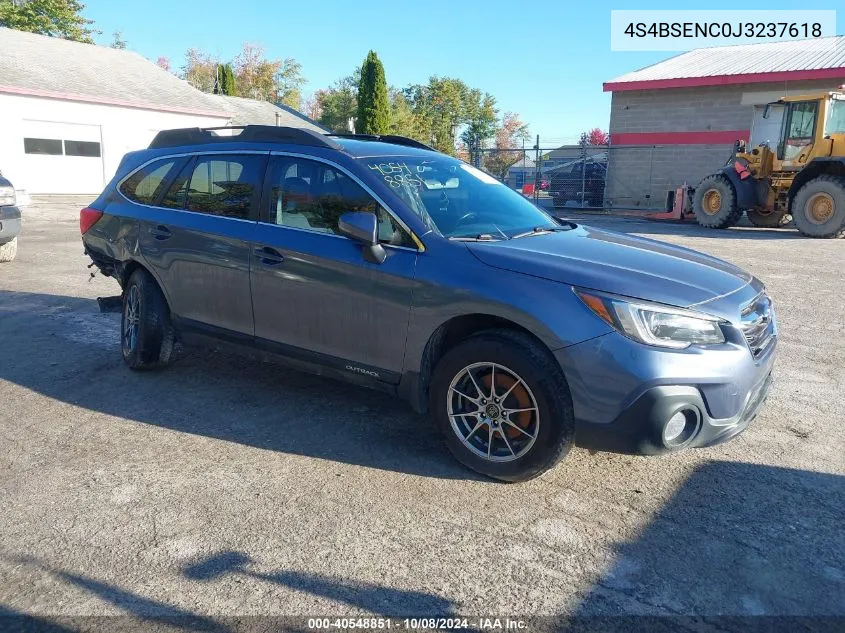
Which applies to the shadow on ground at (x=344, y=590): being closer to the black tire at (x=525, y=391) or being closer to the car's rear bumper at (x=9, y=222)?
the black tire at (x=525, y=391)

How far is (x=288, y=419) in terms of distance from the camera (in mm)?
4398

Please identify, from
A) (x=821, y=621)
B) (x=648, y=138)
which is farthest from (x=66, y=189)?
(x=821, y=621)

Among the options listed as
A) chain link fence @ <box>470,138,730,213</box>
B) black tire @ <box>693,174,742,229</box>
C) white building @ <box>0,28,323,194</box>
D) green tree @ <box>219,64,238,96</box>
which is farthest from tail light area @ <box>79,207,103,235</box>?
green tree @ <box>219,64,238,96</box>

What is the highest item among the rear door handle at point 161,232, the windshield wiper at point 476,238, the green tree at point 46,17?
the green tree at point 46,17

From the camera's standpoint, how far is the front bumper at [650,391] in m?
3.10

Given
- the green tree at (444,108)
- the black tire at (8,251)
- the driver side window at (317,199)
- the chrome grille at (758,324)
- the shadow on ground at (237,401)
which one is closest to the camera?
the chrome grille at (758,324)

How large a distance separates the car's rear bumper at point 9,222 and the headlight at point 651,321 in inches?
334

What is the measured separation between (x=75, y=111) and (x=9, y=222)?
19226 millimetres

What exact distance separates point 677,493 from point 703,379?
0.69 m

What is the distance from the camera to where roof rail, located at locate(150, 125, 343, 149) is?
4301 millimetres

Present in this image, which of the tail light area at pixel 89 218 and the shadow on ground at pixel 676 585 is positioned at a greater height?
the tail light area at pixel 89 218

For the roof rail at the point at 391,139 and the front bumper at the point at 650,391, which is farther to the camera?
the roof rail at the point at 391,139

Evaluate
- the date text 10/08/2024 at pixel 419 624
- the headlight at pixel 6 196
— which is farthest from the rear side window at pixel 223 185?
the headlight at pixel 6 196

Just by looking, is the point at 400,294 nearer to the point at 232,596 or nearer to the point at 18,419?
the point at 232,596
